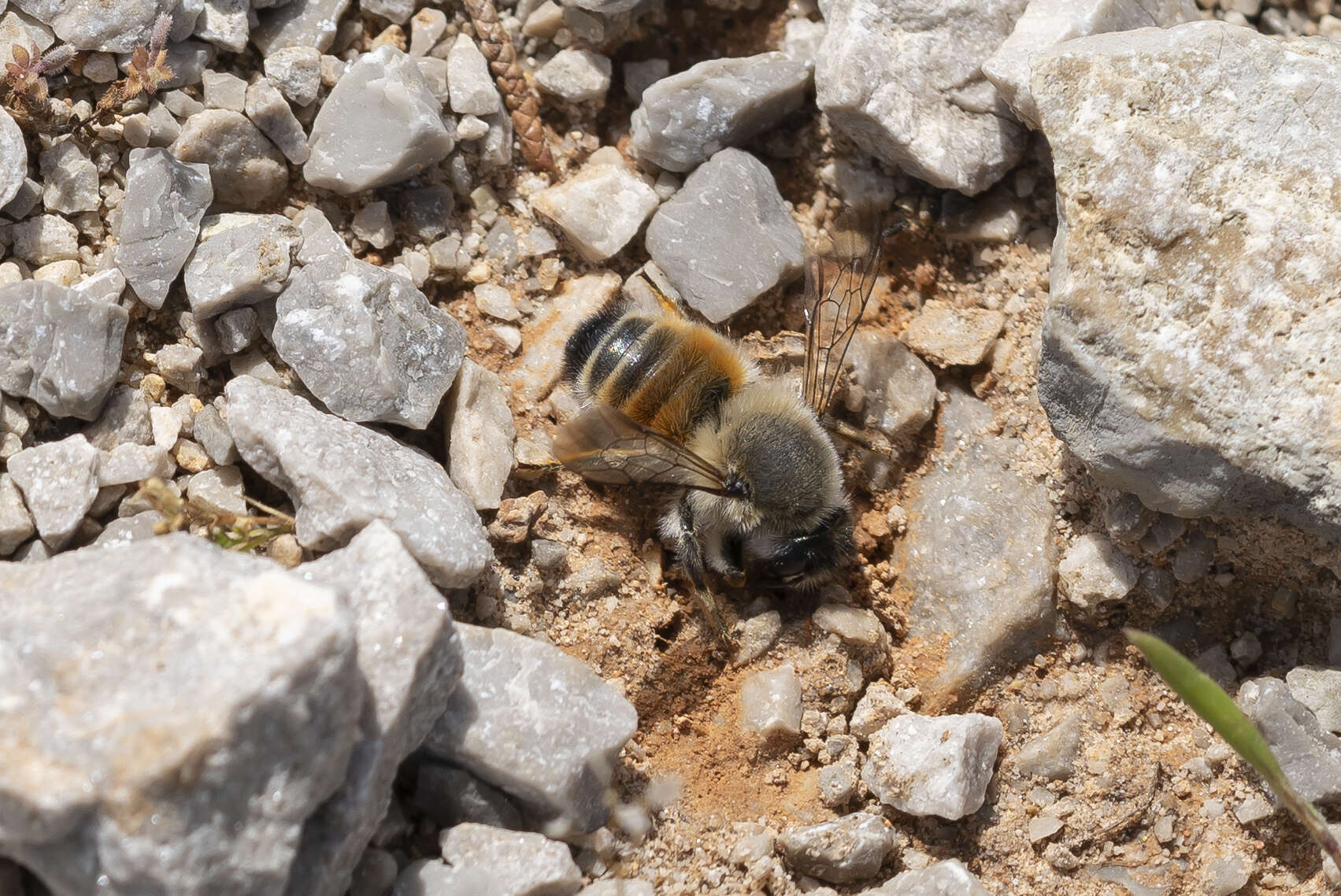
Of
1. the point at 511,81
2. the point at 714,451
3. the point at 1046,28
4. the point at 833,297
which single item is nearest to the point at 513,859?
the point at 714,451

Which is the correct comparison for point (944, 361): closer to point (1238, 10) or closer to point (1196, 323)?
point (1196, 323)

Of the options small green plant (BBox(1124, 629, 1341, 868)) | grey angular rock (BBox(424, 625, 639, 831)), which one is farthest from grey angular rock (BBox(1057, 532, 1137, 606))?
grey angular rock (BBox(424, 625, 639, 831))

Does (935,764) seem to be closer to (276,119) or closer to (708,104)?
(708,104)

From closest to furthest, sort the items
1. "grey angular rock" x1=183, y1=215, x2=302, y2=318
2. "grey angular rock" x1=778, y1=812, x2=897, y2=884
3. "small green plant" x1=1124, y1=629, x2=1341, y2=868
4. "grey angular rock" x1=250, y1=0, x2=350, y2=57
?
"small green plant" x1=1124, y1=629, x2=1341, y2=868 < "grey angular rock" x1=778, y1=812, x2=897, y2=884 < "grey angular rock" x1=183, y1=215, x2=302, y2=318 < "grey angular rock" x1=250, y1=0, x2=350, y2=57

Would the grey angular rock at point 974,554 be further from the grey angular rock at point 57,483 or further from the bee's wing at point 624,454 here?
the grey angular rock at point 57,483

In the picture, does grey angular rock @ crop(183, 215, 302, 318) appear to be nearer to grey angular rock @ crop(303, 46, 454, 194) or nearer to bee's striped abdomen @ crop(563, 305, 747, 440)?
grey angular rock @ crop(303, 46, 454, 194)

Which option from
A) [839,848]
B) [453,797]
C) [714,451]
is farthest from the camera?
[714,451]
